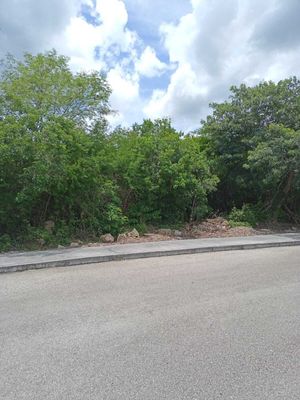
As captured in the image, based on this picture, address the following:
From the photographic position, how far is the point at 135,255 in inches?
396

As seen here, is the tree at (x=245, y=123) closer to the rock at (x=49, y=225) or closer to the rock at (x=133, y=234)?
the rock at (x=133, y=234)

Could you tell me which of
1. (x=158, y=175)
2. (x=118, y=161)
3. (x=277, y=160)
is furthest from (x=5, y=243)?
(x=277, y=160)

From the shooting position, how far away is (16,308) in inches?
226

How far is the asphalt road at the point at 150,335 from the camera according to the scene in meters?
3.45

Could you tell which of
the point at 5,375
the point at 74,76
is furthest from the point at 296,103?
the point at 5,375

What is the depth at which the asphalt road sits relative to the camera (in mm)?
3453

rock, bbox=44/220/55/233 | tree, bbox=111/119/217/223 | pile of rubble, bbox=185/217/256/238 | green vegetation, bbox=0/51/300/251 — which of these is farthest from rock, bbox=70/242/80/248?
pile of rubble, bbox=185/217/256/238

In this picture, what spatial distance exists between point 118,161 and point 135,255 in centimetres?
480

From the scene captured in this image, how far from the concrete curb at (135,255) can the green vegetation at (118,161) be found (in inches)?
85.1

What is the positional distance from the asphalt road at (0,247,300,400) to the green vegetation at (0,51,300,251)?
3.85 meters

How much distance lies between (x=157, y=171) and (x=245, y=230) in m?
4.42

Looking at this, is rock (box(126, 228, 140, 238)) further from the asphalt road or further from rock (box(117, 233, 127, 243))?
the asphalt road

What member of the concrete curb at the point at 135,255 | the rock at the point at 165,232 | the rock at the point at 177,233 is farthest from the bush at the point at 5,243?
the rock at the point at 177,233

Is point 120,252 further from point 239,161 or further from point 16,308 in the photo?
point 239,161
